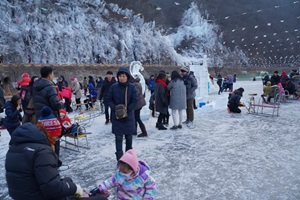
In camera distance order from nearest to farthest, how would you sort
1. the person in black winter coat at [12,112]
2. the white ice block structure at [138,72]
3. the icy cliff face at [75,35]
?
the person in black winter coat at [12,112]
the white ice block structure at [138,72]
the icy cliff face at [75,35]

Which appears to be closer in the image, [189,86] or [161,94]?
[161,94]

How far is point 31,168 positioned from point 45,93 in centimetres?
216

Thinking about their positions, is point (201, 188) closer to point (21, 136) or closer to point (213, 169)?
point (213, 169)

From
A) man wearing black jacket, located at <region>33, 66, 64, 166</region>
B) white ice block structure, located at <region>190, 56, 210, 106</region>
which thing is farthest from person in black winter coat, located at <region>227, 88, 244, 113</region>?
man wearing black jacket, located at <region>33, 66, 64, 166</region>

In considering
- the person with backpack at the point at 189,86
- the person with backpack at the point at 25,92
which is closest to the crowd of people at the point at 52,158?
the person with backpack at the point at 25,92

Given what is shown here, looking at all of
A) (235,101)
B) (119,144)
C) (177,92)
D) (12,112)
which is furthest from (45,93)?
(235,101)

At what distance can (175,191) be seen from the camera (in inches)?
133

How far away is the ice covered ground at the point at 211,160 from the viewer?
343 cm

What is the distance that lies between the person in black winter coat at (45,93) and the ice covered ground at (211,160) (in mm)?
1191

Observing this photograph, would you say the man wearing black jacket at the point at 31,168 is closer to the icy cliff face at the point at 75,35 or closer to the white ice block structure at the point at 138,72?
the white ice block structure at the point at 138,72

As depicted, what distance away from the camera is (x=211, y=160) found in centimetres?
452

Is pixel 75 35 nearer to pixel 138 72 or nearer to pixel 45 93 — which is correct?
pixel 138 72

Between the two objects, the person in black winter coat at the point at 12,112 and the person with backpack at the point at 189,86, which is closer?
the person in black winter coat at the point at 12,112

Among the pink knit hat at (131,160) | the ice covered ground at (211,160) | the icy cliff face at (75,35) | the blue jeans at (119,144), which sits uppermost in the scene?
the icy cliff face at (75,35)
